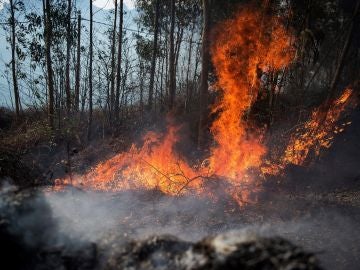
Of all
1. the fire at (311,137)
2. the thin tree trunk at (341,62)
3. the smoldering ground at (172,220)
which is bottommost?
the smoldering ground at (172,220)

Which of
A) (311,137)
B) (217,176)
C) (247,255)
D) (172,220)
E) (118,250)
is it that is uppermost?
(311,137)

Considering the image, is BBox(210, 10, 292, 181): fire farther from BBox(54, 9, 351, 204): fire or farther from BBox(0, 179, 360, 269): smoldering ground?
BBox(0, 179, 360, 269): smoldering ground

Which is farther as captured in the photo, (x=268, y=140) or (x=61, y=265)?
(x=268, y=140)

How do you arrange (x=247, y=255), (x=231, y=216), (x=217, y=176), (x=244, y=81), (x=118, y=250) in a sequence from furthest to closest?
(x=244, y=81) → (x=217, y=176) → (x=231, y=216) → (x=118, y=250) → (x=247, y=255)

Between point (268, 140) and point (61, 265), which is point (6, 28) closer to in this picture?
point (268, 140)

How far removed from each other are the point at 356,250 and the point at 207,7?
36.4 ft

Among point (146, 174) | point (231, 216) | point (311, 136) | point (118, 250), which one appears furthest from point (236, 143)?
point (118, 250)

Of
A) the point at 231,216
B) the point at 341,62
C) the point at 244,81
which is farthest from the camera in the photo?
the point at 244,81

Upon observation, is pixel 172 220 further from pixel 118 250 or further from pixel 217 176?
pixel 118 250

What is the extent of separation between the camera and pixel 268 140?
44.9 feet

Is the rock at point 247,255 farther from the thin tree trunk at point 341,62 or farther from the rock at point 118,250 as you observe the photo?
the thin tree trunk at point 341,62

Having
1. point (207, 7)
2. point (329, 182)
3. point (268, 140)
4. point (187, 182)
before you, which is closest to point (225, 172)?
point (187, 182)

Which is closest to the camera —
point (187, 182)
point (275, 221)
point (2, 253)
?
point (2, 253)

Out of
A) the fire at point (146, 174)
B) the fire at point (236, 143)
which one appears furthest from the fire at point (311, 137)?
the fire at point (146, 174)
